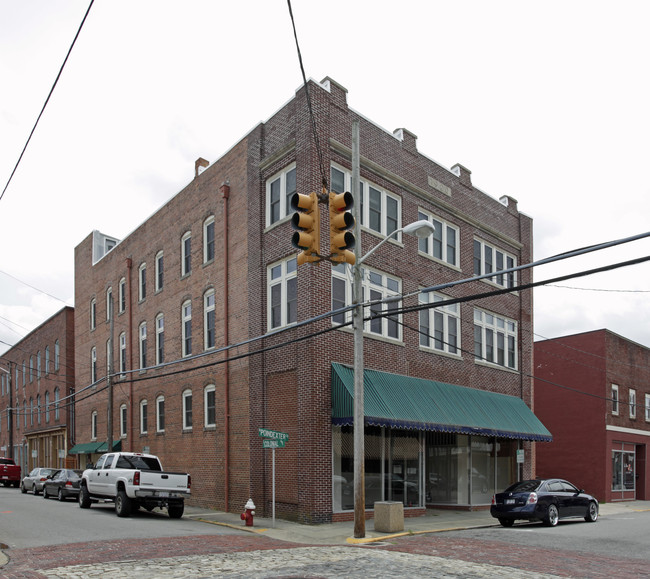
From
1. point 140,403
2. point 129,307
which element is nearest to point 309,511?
point 140,403

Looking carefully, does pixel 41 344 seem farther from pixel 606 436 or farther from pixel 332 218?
pixel 332 218

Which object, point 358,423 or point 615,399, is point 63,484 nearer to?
point 358,423

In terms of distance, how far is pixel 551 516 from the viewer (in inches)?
794

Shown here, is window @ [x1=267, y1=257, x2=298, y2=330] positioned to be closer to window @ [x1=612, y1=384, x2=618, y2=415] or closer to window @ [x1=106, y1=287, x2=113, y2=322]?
window @ [x1=106, y1=287, x2=113, y2=322]

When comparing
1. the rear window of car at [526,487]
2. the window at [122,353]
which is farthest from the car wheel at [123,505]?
the window at [122,353]

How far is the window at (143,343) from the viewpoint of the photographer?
99.6 feet

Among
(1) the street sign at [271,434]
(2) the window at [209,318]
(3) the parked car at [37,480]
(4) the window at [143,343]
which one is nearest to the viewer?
(1) the street sign at [271,434]

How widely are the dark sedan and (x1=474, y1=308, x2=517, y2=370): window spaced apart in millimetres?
6828

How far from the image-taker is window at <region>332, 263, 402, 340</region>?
20.8 metres

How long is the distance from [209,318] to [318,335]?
6.86 metres

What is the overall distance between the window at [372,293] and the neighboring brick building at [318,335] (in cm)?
8

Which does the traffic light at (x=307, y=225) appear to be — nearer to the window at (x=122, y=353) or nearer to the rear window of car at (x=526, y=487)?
the rear window of car at (x=526, y=487)

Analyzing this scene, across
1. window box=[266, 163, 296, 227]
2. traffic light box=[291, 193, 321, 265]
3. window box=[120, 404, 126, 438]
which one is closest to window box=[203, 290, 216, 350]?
window box=[266, 163, 296, 227]

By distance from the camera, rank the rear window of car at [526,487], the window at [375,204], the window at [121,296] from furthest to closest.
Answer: the window at [121,296]
the window at [375,204]
the rear window of car at [526,487]
